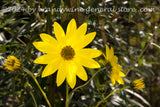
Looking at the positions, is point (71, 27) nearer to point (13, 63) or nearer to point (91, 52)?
point (91, 52)

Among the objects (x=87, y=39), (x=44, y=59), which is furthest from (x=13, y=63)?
(x=87, y=39)

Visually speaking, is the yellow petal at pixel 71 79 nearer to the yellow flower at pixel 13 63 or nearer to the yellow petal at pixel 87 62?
the yellow petal at pixel 87 62

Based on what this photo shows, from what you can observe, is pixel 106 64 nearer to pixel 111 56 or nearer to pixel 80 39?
pixel 111 56

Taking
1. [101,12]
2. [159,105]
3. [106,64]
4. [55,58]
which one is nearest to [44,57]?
[55,58]

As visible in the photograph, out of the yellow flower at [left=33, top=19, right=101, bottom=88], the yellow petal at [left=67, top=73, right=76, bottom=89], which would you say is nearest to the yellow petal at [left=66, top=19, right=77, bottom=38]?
the yellow flower at [left=33, top=19, right=101, bottom=88]

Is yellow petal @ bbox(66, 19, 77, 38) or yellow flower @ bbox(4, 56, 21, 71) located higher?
yellow petal @ bbox(66, 19, 77, 38)

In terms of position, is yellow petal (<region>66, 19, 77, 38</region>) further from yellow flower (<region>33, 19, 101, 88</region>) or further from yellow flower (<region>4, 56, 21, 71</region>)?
yellow flower (<region>4, 56, 21, 71</region>)

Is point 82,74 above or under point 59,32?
under
